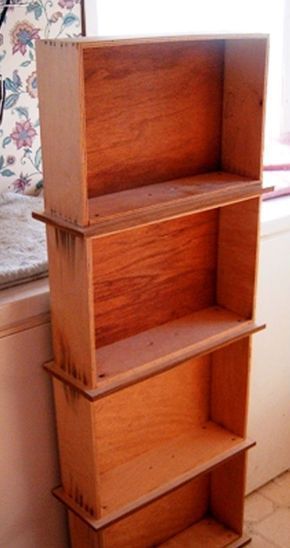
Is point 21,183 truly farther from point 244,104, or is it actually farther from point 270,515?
point 270,515

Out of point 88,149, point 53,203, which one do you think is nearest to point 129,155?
point 88,149

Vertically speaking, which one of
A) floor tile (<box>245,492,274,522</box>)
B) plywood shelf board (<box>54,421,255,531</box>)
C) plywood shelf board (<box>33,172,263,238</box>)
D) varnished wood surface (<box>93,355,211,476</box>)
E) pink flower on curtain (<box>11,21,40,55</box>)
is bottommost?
floor tile (<box>245,492,274,522</box>)

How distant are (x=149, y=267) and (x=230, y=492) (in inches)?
27.5

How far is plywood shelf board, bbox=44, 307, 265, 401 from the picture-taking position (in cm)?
143

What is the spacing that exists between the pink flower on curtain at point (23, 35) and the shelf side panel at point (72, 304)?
0.66 m

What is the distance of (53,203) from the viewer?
52.5 inches

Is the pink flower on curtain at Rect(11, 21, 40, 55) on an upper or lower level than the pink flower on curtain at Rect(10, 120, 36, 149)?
upper

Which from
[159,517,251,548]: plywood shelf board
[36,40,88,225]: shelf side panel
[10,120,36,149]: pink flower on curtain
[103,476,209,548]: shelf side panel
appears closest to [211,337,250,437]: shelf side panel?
[103,476,209,548]: shelf side panel

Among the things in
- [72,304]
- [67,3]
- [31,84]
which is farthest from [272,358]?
[67,3]

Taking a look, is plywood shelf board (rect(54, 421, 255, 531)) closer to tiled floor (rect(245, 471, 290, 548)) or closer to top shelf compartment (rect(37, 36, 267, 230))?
tiled floor (rect(245, 471, 290, 548))

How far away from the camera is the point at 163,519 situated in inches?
73.2

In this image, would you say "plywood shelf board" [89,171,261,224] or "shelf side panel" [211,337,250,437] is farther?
"shelf side panel" [211,337,250,437]

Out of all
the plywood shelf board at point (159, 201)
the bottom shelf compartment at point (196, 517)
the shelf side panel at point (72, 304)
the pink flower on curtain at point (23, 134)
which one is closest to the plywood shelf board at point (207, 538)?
the bottom shelf compartment at point (196, 517)

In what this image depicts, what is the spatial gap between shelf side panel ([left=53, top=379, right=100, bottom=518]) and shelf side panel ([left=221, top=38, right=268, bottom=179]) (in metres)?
0.61
